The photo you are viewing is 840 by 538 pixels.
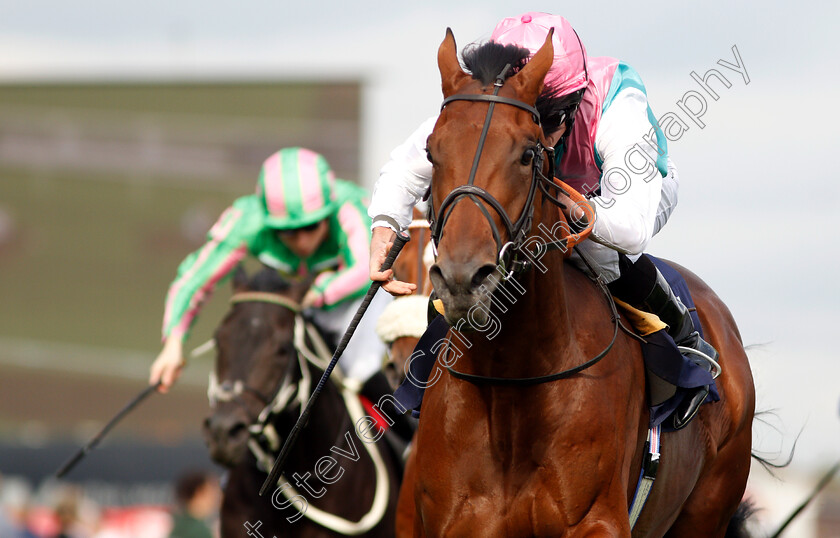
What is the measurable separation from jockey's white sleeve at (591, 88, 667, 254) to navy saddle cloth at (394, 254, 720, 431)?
508 millimetres

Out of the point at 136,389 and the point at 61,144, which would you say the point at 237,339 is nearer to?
the point at 136,389

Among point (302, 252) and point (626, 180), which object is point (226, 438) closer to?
point (302, 252)

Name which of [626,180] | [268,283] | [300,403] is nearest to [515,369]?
[626,180]

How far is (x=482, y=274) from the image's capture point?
2701 mm

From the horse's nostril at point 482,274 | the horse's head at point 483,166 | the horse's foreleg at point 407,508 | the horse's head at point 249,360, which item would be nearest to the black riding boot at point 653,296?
the horse's head at point 483,166

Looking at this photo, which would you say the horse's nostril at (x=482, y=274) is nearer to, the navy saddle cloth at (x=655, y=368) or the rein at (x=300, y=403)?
the navy saddle cloth at (x=655, y=368)

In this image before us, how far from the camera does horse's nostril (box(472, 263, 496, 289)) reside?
2.69 metres

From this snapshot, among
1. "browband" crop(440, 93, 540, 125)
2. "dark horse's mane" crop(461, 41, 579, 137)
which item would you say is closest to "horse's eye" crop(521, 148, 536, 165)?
"browband" crop(440, 93, 540, 125)

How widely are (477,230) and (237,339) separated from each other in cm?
277

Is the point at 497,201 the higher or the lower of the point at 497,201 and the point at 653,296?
the higher

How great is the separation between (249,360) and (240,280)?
1.95 feet

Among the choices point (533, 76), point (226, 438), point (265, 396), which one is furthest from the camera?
point (265, 396)

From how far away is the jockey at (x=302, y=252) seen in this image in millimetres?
5738

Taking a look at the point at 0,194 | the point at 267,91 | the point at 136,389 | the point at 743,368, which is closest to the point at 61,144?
the point at 0,194
